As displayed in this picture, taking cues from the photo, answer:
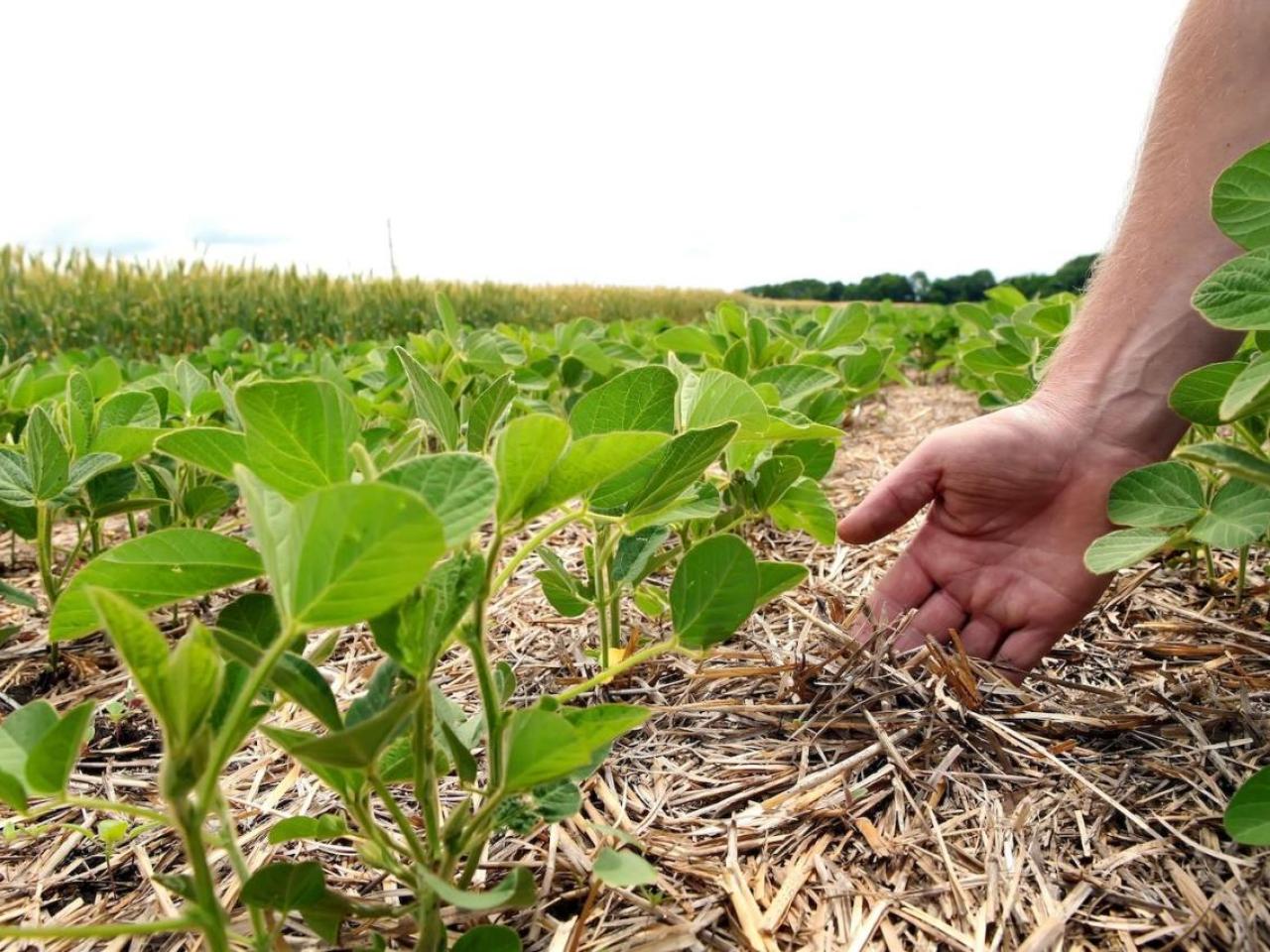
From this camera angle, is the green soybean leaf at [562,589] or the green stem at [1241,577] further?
the green stem at [1241,577]

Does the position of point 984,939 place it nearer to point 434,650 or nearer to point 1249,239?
point 434,650

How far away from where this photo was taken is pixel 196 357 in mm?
3164

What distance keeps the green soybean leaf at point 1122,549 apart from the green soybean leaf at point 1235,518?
0.04 meters

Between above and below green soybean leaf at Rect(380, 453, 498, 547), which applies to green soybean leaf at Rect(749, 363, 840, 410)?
below

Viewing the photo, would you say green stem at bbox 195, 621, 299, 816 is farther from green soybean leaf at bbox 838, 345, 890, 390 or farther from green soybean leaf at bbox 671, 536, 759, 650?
green soybean leaf at bbox 838, 345, 890, 390

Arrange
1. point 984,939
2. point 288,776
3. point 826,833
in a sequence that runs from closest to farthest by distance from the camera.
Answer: point 984,939 → point 826,833 → point 288,776

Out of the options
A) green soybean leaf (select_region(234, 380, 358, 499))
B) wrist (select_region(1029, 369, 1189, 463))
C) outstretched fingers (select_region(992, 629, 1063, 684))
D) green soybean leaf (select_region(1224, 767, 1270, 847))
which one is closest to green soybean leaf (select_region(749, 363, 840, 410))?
wrist (select_region(1029, 369, 1189, 463))

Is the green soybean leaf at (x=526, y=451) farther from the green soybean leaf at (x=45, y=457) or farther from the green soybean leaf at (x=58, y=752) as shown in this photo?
the green soybean leaf at (x=45, y=457)

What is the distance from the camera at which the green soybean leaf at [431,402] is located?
66cm

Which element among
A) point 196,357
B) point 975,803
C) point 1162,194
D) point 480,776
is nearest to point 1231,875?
point 975,803

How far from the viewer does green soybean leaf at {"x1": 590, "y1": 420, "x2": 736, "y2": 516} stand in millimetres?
620

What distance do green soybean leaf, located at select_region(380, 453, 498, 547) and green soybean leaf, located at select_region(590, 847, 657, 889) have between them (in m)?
0.26

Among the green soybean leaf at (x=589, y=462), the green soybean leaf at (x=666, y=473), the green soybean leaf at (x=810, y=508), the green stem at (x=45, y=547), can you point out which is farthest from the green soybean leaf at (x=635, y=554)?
the green stem at (x=45, y=547)

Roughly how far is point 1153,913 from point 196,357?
11.1 ft
